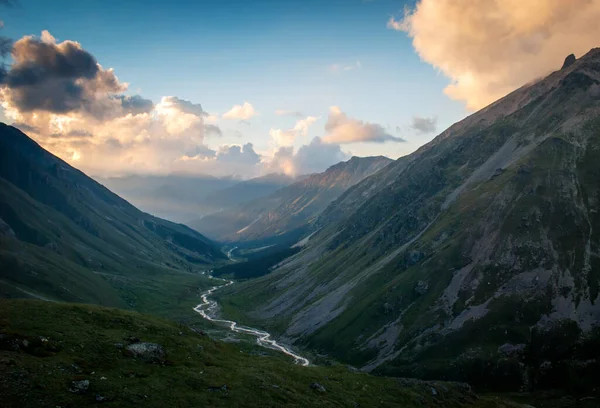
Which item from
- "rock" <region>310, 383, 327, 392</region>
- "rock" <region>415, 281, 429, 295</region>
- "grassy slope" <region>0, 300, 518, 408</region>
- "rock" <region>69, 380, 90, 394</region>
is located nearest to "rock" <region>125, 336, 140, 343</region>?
"grassy slope" <region>0, 300, 518, 408</region>

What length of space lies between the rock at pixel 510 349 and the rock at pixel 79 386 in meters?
145

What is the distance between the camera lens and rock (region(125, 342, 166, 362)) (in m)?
58.1

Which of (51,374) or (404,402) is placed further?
(404,402)

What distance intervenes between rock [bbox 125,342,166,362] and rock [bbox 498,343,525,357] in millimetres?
131190

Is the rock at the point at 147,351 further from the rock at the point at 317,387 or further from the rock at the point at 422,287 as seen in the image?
the rock at the point at 422,287

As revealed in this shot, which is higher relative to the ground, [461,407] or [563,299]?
[563,299]

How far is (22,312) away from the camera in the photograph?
6056cm

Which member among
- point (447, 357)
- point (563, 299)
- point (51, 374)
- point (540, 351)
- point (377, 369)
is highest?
point (563, 299)

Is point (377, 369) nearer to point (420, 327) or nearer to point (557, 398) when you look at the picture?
point (420, 327)

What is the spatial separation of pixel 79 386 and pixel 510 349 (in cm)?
14809

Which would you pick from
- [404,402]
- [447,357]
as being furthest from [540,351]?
[404,402]

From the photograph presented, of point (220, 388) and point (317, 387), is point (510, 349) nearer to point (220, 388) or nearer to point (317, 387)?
point (317, 387)

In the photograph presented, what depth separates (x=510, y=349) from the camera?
144 meters

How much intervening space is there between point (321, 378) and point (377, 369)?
96.3 meters
